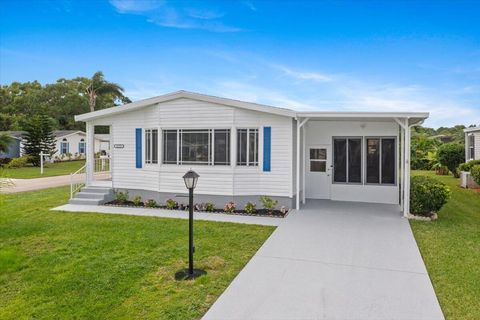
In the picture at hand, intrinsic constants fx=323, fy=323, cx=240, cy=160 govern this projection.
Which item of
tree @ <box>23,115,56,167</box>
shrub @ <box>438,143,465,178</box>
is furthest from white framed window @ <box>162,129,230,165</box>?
tree @ <box>23,115,56,167</box>

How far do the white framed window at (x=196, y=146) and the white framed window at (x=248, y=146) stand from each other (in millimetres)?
339

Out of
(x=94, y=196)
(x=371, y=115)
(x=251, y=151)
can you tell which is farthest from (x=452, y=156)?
(x=94, y=196)

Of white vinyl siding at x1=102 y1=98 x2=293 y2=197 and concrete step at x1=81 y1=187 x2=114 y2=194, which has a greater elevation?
white vinyl siding at x1=102 y1=98 x2=293 y2=197

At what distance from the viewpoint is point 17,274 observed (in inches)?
198

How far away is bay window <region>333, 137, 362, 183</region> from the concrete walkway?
3.69m

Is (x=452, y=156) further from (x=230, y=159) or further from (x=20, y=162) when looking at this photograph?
(x=20, y=162)

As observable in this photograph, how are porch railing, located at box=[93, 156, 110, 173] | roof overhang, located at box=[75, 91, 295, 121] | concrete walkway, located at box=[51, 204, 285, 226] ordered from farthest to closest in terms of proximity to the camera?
porch railing, located at box=[93, 156, 110, 173] → roof overhang, located at box=[75, 91, 295, 121] → concrete walkway, located at box=[51, 204, 285, 226]

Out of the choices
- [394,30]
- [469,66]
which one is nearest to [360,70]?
[394,30]

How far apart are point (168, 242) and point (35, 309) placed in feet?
9.41

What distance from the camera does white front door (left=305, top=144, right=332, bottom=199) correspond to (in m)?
11.4

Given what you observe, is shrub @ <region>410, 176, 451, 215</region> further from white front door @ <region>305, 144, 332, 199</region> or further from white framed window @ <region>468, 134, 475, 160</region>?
white framed window @ <region>468, 134, 475, 160</region>

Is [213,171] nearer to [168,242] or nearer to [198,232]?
[198,232]

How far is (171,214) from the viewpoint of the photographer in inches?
370

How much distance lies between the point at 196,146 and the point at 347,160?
17.0 feet
